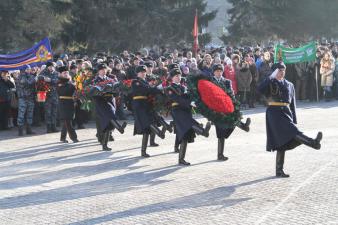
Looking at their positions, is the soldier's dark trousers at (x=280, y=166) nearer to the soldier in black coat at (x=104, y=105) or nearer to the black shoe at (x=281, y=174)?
the black shoe at (x=281, y=174)

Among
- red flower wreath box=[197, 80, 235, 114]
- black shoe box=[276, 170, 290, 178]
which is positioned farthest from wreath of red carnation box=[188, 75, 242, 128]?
black shoe box=[276, 170, 290, 178]

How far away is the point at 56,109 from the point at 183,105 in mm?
6553

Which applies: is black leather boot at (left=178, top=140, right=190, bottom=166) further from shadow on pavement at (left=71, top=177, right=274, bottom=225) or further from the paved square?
shadow on pavement at (left=71, top=177, right=274, bottom=225)

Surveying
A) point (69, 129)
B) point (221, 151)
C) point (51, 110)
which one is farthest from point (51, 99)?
point (221, 151)

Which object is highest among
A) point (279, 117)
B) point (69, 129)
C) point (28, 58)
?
point (28, 58)

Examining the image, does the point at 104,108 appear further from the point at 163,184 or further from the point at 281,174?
the point at 281,174

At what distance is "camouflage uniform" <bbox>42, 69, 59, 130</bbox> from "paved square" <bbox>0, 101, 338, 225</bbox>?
1910 millimetres

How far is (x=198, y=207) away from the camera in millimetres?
9055

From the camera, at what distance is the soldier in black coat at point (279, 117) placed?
1101cm

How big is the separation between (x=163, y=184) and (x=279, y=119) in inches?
86.5

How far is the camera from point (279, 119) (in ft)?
36.4

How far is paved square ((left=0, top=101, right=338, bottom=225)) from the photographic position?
864 cm

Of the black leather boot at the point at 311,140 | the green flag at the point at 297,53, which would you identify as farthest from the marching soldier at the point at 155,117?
the green flag at the point at 297,53

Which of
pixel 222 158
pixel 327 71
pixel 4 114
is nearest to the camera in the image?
pixel 222 158
